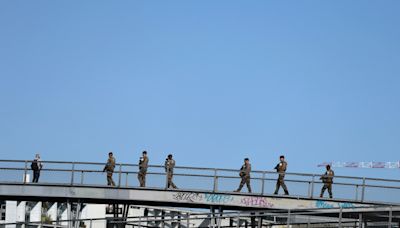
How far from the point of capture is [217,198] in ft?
126

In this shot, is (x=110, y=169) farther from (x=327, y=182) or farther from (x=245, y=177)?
(x=327, y=182)

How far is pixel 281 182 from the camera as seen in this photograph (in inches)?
1496

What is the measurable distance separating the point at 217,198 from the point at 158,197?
229 cm

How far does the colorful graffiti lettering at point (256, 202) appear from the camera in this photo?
3781 centimetres

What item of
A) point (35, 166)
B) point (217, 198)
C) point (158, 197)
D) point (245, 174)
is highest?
point (245, 174)

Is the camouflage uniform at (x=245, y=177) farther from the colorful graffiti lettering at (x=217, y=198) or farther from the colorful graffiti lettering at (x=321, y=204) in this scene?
the colorful graffiti lettering at (x=321, y=204)

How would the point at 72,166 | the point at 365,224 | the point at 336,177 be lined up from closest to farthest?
the point at 365,224 → the point at 336,177 → the point at 72,166

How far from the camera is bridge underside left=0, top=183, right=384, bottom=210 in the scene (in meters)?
37.7

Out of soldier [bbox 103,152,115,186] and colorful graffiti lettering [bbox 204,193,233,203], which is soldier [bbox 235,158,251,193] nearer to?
colorful graffiti lettering [bbox 204,193,233,203]

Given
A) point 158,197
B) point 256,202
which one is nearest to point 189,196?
point 158,197

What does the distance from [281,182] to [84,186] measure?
25.0 ft

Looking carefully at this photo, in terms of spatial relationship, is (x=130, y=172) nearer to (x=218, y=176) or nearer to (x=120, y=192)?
(x=120, y=192)

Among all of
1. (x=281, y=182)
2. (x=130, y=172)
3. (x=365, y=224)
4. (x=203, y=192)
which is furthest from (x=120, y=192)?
(x=365, y=224)

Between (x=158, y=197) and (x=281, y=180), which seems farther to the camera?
(x=158, y=197)
